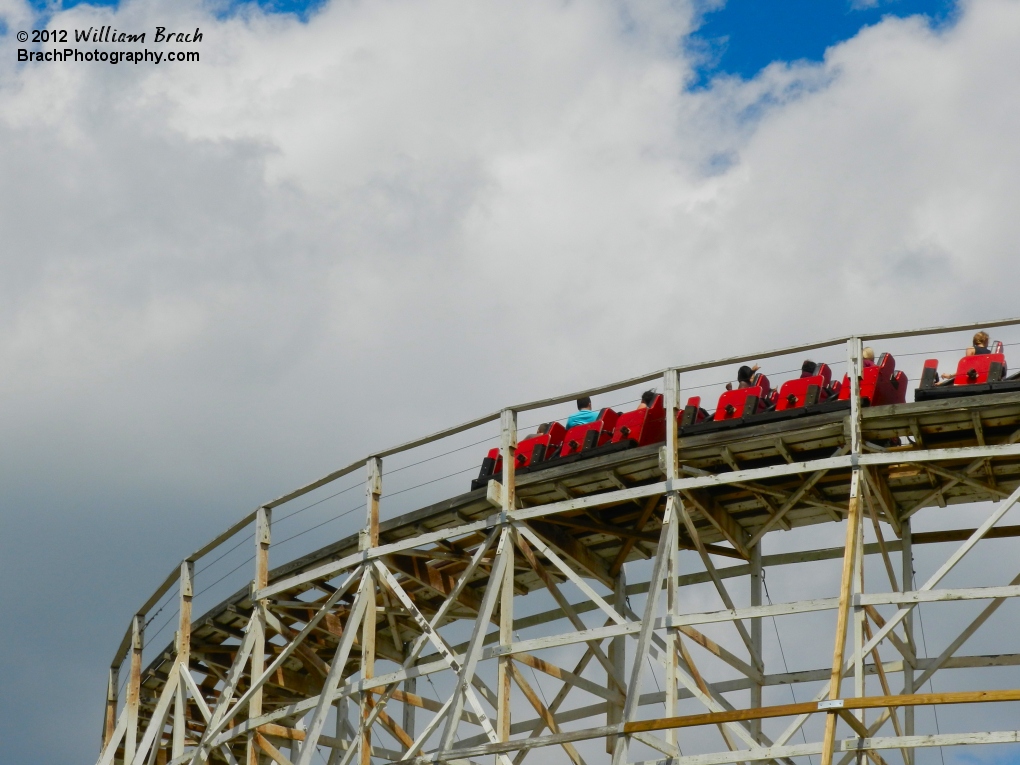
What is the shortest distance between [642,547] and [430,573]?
3592 mm

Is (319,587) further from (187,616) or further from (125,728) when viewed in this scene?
(125,728)

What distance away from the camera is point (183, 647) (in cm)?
3056

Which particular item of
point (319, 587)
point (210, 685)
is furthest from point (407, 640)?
point (210, 685)

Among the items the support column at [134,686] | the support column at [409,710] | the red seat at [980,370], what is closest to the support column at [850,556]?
Result: the red seat at [980,370]

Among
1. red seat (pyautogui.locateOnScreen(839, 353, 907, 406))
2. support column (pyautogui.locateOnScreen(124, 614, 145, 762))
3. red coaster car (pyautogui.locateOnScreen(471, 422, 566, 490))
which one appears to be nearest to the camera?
red seat (pyautogui.locateOnScreen(839, 353, 907, 406))

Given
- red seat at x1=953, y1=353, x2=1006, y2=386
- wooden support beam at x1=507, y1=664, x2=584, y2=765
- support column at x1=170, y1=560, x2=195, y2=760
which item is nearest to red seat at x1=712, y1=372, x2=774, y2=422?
red seat at x1=953, y1=353, x2=1006, y2=386

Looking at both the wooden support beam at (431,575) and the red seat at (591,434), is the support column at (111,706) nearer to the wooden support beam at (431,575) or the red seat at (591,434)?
the wooden support beam at (431,575)

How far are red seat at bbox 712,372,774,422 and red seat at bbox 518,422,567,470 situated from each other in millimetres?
2947

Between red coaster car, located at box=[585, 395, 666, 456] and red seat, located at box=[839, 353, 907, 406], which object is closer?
red seat, located at box=[839, 353, 907, 406]

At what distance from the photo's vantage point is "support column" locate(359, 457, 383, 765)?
25.8 meters

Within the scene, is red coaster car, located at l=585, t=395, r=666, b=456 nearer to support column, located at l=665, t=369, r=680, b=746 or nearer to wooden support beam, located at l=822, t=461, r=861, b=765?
support column, located at l=665, t=369, r=680, b=746

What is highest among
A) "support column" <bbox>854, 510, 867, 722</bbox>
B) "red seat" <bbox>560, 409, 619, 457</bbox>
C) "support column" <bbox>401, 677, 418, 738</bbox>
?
"red seat" <bbox>560, 409, 619, 457</bbox>

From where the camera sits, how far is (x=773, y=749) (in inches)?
832

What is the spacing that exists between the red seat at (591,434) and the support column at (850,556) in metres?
3.81
